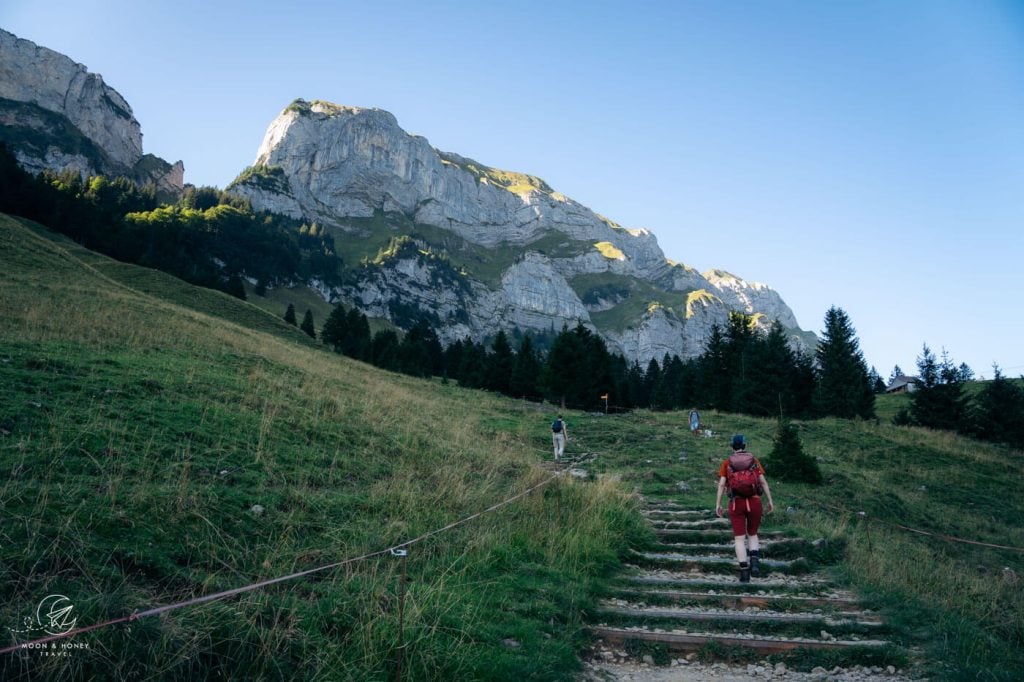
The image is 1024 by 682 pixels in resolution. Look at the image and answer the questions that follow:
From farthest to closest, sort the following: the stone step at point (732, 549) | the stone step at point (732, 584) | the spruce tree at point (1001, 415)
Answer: the spruce tree at point (1001, 415), the stone step at point (732, 549), the stone step at point (732, 584)

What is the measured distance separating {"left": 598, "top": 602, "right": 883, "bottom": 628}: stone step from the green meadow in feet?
1.17

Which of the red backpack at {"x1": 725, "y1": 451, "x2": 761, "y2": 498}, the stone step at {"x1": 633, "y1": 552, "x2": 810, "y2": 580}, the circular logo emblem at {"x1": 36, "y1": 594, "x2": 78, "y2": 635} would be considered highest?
the red backpack at {"x1": 725, "y1": 451, "x2": 761, "y2": 498}

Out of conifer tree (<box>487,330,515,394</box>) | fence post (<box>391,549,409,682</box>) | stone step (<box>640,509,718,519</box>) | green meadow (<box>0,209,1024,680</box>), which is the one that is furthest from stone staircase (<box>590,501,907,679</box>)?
conifer tree (<box>487,330,515,394</box>)

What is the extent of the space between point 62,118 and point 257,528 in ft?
779

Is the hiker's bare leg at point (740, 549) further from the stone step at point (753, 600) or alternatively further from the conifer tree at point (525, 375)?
the conifer tree at point (525, 375)

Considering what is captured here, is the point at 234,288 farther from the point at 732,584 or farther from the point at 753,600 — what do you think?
the point at 753,600

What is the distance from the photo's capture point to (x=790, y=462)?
747 inches

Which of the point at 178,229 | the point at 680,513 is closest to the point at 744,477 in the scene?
the point at 680,513

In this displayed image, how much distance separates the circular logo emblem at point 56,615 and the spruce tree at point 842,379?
51273mm

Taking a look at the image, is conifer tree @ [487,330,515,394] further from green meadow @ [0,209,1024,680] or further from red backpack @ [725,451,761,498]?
red backpack @ [725,451,761,498]

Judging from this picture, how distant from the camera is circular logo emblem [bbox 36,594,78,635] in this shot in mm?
3688

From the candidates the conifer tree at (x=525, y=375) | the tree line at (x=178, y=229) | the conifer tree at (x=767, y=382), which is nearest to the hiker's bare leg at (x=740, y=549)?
the conifer tree at (x=767, y=382)

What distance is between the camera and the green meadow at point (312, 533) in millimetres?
4309

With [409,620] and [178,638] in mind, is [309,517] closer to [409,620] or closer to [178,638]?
[409,620]
